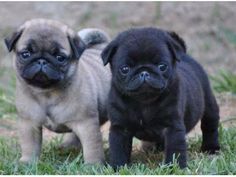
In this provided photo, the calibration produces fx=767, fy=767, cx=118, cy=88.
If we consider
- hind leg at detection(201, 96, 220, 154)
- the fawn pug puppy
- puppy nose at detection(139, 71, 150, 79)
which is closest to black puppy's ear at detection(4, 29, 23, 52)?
the fawn pug puppy

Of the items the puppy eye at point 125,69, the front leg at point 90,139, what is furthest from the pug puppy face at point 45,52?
the puppy eye at point 125,69

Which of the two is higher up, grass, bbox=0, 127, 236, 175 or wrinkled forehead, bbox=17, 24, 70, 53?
wrinkled forehead, bbox=17, 24, 70, 53

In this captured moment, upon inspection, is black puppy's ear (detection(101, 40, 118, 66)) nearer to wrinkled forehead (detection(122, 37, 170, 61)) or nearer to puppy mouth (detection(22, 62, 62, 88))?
wrinkled forehead (detection(122, 37, 170, 61))

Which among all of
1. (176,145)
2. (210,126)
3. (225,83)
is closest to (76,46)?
(176,145)

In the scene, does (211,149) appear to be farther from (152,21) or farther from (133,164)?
(152,21)

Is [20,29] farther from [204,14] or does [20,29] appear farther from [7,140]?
[204,14]

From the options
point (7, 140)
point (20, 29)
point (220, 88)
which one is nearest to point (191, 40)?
point (220, 88)
